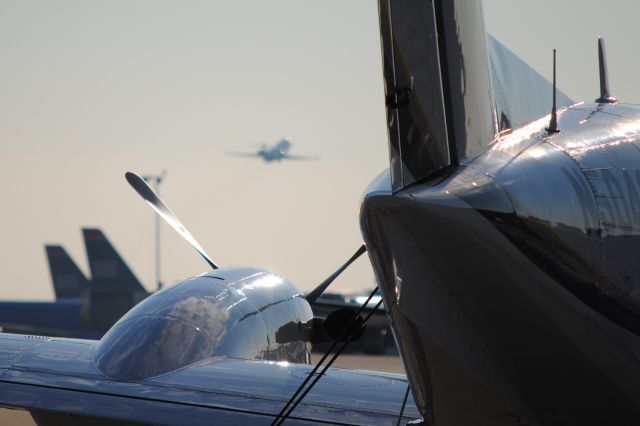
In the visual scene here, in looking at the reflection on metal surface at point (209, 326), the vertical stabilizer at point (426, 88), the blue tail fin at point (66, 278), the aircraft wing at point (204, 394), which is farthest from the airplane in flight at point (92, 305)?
the vertical stabilizer at point (426, 88)

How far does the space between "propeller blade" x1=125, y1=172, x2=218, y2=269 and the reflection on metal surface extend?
2129mm

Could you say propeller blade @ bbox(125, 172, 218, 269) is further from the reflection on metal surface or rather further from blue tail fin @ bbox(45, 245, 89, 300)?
blue tail fin @ bbox(45, 245, 89, 300)

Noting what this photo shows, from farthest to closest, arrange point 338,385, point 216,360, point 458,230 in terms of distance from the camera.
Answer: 1. point 216,360
2. point 338,385
3. point 458,230

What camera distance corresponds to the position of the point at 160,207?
13953 mm

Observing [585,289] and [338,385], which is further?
[338,385]

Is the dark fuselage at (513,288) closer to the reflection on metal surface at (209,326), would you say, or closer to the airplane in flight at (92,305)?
the reflection on metal surface at (209,326)

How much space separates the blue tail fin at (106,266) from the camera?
67375 millimetres

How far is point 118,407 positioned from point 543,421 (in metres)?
3.77

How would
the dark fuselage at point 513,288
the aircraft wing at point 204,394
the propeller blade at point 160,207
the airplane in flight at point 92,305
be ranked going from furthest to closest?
the airplane in flight at point 92,305 → the propeller blade at point 160,207 → the aircraft wing at point 204,394 → the dark fuselage at point 513,288

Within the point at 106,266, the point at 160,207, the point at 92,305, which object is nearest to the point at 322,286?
the point at 160,207

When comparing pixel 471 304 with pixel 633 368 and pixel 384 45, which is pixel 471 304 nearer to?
pixel 633 368

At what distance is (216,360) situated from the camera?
9.69 metres

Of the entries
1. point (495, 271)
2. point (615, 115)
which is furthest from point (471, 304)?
point (615, 115)

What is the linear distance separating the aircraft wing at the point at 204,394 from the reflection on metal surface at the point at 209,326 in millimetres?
174
